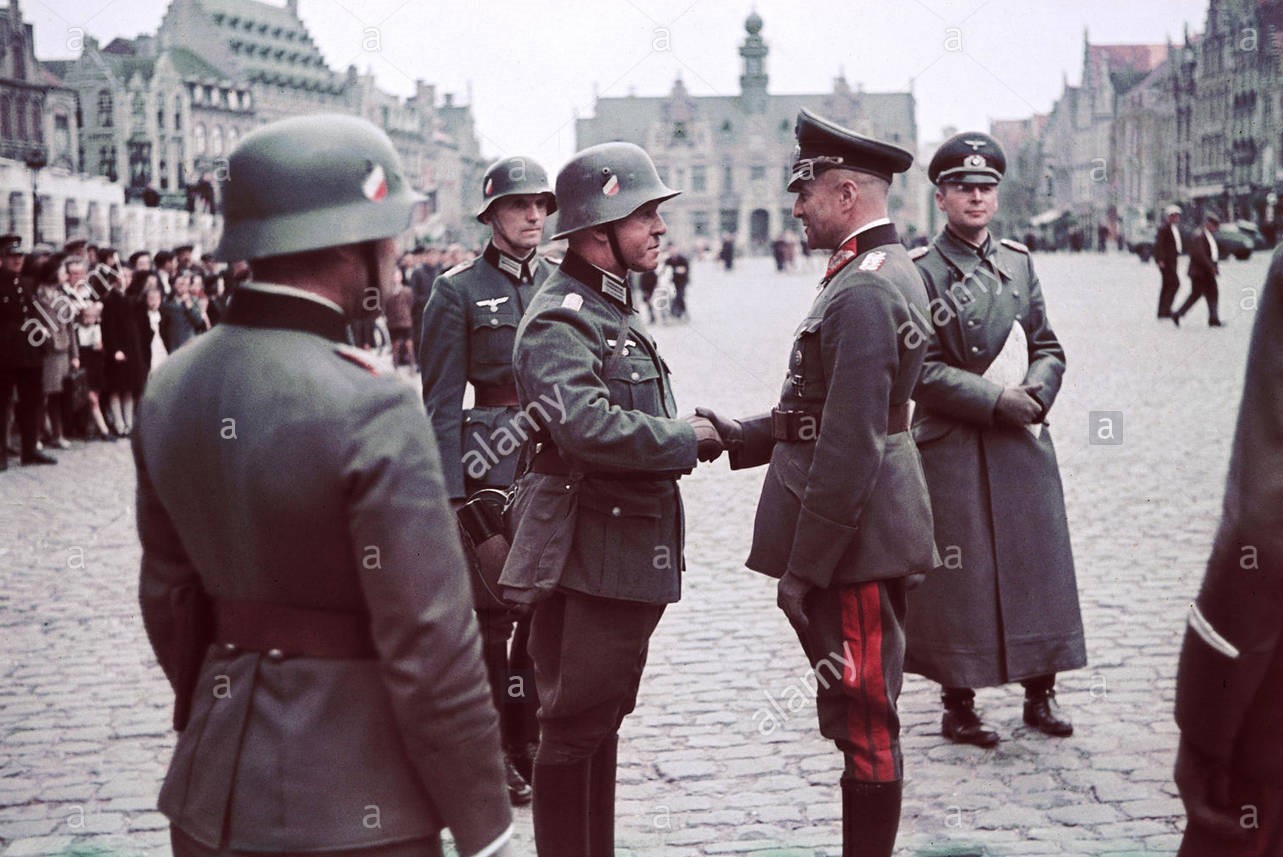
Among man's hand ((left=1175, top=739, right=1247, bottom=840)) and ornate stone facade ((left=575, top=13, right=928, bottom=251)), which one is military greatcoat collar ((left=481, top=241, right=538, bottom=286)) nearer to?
man's hand ((left=1175, top=739, right=1247, bottom=840))

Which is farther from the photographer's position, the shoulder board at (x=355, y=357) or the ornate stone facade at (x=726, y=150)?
the ornate stone facade at (x=726, y=150)

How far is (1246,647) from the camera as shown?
2.38 metres

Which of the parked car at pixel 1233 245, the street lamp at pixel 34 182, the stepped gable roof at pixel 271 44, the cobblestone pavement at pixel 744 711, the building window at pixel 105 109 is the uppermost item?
the stepped gable roof at pixel 271 44

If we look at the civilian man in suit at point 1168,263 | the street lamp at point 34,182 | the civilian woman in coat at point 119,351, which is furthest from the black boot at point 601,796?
the civilian man in suit at point 1168,263

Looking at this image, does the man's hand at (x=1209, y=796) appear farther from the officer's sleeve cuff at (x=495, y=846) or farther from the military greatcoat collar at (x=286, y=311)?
the military greatcoat collar at (x=286, y=311)

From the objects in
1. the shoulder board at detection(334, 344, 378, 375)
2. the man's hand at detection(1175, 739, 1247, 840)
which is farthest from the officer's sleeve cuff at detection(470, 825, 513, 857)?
the man's hand at detection(1175, 739, 1247, 840)

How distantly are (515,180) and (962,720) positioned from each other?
2.48 m

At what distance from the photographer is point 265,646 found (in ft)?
7.48

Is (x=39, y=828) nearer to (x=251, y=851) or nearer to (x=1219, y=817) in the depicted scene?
(x=251, y=851)

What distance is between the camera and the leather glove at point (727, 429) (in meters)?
3.98

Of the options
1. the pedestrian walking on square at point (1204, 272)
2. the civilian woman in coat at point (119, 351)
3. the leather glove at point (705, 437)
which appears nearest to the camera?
the leather glove at point (705, 437)

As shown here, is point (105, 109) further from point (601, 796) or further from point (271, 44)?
point (601, 796)

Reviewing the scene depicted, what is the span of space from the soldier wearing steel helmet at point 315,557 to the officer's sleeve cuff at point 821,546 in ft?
5.45

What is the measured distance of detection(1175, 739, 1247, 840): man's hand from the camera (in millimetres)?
2439
